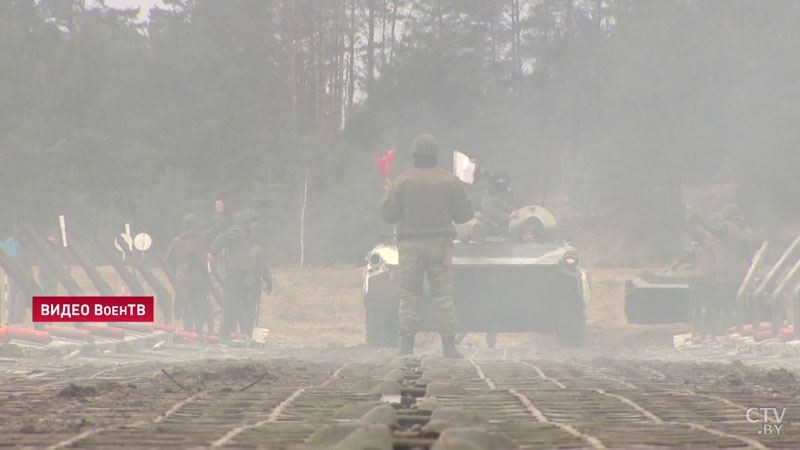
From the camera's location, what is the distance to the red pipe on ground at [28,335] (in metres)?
12.4

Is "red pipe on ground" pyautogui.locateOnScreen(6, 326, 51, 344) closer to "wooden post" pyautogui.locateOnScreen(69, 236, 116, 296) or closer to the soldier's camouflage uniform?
the soldier's camouflage uniform

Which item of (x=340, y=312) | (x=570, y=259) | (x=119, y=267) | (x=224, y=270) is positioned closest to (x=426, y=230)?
(x=570, y=259)

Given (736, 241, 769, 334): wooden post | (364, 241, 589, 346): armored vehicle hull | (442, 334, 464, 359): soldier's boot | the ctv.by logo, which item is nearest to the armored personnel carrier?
(364, 241, 589, 346): armored vehicle hull

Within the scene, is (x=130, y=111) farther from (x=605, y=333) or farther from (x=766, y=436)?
(x=766, y=436)

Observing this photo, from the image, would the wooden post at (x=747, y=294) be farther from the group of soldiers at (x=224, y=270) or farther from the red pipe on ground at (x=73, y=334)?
the red pipe on ground at (x=73, y=334)

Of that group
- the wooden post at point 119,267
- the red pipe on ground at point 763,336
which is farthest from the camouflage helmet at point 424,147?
the wooden post at point 119,267

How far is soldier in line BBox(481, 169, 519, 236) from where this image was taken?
1600cm

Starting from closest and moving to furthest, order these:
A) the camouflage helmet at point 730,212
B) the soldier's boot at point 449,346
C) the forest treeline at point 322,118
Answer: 1. the soldier's boot at point 449,346
2. the camouflage helmet at point 730,212
3. the forest treeline at point 322,118

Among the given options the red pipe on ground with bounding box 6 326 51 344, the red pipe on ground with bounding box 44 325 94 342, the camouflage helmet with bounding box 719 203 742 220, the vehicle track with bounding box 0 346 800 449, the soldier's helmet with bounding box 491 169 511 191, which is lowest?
the red pipe on ground with bounding box 44 325 94 342

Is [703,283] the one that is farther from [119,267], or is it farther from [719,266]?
[119,267]

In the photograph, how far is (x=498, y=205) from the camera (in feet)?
53.9

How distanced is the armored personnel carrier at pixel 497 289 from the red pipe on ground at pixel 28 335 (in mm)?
3743

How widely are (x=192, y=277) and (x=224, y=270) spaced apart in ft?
2.41

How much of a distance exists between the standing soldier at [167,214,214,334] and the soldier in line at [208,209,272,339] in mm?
491
